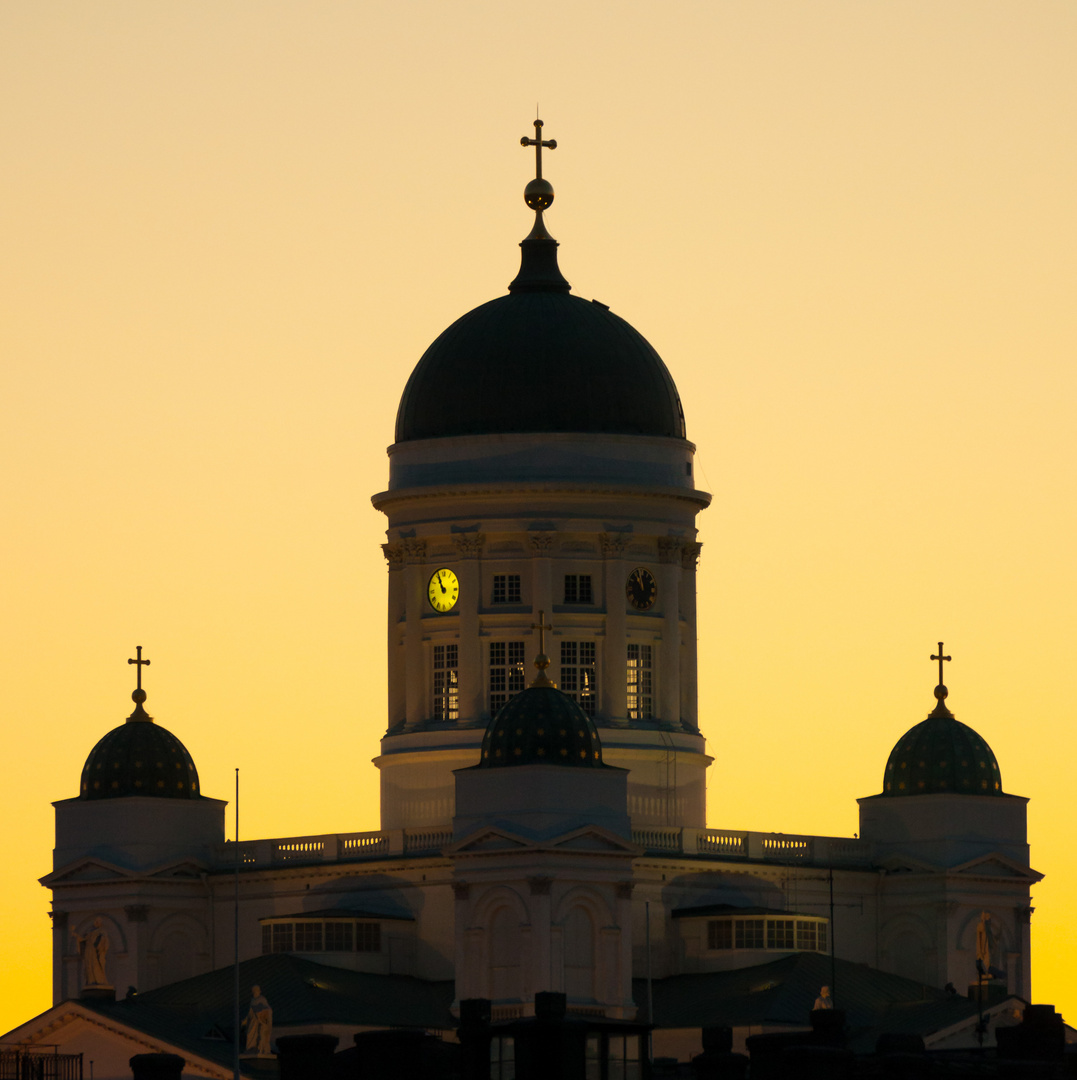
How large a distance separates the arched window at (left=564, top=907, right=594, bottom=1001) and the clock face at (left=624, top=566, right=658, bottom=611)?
17.8 metres

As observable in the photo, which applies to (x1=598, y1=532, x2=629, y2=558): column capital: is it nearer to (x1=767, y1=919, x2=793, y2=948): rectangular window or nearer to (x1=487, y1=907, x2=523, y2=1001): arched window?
(x1=767, y1=919, x2=793, y2=948): rectangular window

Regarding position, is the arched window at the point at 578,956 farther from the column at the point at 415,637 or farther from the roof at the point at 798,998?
the column at the point at 415,637

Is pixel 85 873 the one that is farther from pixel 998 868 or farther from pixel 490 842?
pixel 998 868

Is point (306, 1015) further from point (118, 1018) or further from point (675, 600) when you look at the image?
point (675, 600)

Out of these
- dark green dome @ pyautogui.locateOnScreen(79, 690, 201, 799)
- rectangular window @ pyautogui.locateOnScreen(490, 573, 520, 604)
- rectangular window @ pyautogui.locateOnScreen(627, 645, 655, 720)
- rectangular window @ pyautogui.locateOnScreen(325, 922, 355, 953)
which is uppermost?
rectangular window @ pyautogui.locateOnScreen(490, 573, 520, 604)

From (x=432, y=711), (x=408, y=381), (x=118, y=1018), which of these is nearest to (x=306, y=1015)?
(x=118, y=1018)

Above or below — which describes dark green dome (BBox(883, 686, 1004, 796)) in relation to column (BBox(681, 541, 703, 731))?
below

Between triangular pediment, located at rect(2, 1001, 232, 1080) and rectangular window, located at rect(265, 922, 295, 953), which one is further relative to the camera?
rectangular window, located at rect(265, 922, 295, 953)

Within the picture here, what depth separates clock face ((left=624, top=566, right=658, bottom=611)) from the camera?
15200cm

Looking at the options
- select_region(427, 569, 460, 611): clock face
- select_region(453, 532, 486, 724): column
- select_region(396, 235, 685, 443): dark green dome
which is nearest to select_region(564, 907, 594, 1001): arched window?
select_region(453, 532, 486, 724): column

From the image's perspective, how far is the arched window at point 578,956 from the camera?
136m

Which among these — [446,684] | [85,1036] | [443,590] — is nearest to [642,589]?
[443,590]

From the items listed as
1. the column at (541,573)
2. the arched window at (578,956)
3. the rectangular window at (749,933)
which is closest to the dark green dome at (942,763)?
the rectangular window at (749,933)

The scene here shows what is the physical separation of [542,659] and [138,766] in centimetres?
1673
